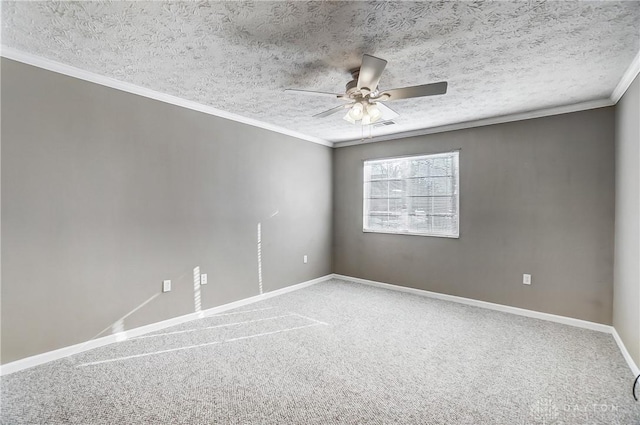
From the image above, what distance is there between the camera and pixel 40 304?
2.50 meters

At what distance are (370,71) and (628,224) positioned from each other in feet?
8.83

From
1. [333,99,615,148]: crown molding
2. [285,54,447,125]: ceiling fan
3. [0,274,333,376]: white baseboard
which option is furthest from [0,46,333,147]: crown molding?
[0,274,333,376]: white baseboard

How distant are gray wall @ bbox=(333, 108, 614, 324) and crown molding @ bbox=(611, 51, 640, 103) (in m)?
0.27

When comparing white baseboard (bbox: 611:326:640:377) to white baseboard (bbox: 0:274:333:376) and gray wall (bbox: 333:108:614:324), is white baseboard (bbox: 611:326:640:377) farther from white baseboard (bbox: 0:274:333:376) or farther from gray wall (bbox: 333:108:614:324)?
white baseboard (bbox: 0:274:333:376)

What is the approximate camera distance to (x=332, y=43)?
7.08 ft

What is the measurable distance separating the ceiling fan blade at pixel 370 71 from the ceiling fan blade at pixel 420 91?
0.67 ft

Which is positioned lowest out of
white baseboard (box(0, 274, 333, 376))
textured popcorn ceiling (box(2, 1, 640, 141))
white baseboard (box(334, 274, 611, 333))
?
white baseboard (box(334, 274, 611, 333))

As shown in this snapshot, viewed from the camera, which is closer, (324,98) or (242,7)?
(242,7)

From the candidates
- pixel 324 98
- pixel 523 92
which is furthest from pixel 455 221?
pixel 324 98

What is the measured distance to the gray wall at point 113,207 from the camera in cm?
241

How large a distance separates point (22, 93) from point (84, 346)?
7.06 feet

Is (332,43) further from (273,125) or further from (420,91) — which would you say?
(273,125)

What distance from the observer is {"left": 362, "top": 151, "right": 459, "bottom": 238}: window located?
440 cm

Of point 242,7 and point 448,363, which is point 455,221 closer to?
point 448,363
